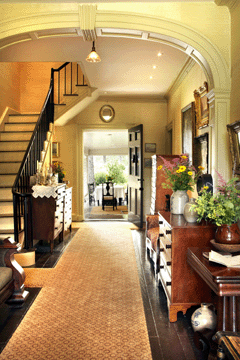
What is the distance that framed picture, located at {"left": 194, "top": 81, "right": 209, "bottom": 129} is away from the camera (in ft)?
15.1

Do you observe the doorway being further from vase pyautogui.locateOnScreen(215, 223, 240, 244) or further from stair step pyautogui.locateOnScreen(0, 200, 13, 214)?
vase pyautogui.locateOnScreen(215, 223, 240, 244)

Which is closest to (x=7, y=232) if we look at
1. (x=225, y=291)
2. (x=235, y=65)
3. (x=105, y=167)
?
(x=225, y=291)

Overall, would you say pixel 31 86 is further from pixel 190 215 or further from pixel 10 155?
pixel 190 215

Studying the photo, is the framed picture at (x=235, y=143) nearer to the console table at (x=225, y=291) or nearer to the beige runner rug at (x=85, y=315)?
the console table at (x=225, y=291)

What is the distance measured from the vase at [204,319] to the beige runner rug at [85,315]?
0.44m

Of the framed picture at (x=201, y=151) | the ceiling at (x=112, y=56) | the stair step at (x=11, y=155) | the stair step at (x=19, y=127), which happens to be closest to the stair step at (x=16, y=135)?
the stair step at (x=19, y=127)

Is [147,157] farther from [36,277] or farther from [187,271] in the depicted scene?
[187,271]

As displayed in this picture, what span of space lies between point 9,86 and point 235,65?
654 centimetres

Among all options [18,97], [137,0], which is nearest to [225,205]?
[137,0]

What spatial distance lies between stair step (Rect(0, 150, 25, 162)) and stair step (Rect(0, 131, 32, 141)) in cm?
53

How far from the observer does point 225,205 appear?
238cm

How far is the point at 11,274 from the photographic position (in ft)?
10.5

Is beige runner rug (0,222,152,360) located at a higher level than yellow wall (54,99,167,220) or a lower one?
lower

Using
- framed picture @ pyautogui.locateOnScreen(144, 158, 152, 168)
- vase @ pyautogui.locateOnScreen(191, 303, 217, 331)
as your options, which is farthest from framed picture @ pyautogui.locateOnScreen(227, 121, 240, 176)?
framed picture @ pyautogui.locateOnScreen(144, 158, 152, 168)
